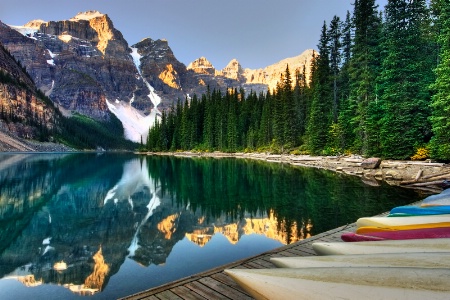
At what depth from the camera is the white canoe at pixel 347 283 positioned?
3586mm

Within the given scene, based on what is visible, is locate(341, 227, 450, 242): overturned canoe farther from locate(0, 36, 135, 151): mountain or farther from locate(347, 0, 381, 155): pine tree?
locate(0, 36, 135, 151): mountain

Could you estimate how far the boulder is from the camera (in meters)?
31.6

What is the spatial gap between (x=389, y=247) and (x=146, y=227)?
10990 millimetres

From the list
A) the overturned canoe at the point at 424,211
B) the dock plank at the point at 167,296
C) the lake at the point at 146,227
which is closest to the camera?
the dock plank at the point at 167,296

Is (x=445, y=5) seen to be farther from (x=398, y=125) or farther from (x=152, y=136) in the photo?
(x=152, y=136)

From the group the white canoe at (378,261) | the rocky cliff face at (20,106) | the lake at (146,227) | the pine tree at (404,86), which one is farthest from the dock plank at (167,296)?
the rocky cliff face at (20,106)

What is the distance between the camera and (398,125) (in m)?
30.6

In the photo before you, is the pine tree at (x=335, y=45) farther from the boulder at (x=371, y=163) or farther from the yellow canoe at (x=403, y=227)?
the yellow canoe at (x=403, y=227)

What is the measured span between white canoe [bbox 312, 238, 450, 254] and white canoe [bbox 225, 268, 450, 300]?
1761 mm

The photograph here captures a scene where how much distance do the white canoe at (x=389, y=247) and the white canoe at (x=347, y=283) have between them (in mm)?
1761

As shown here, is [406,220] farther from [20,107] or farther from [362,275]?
[20,107]

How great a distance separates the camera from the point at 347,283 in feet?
12.8

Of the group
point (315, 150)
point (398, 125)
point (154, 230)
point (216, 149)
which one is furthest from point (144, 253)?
point (216, 149)

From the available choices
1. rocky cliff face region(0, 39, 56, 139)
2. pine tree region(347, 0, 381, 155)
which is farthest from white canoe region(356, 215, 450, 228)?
rocky cliff face region(0, 39, 56, 139)
